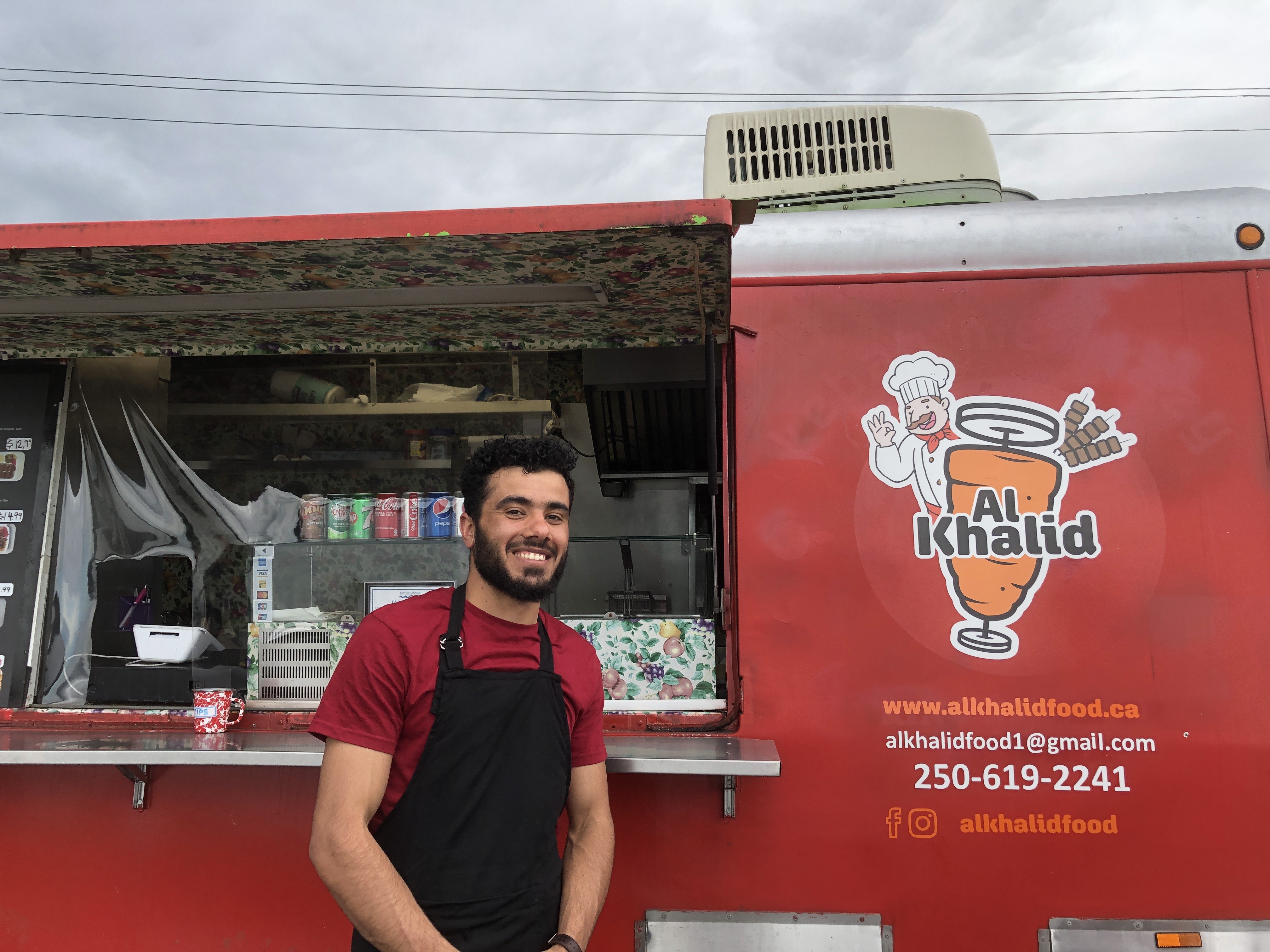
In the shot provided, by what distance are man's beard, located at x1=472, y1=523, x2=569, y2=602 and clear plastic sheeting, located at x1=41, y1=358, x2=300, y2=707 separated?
1.68 metres

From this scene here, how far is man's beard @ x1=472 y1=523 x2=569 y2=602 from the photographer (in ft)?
5.71

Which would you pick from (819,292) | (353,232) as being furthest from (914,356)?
(353,232)

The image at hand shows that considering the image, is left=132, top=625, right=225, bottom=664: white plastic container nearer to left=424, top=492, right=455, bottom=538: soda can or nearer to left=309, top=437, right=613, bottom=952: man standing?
left=424, top=492, right=455, bottom=538: soda can

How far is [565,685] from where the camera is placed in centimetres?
183

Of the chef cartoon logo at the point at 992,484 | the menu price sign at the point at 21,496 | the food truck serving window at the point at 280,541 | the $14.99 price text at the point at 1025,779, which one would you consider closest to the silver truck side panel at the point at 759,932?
the $14.99 price text at the point at 1025,779

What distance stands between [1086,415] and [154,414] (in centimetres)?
333

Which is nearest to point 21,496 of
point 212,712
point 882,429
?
point 212,712

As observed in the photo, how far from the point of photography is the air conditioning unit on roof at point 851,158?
9.16ft

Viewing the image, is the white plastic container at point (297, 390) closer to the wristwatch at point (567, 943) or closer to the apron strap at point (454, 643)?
the apron strap at point (454, 643)

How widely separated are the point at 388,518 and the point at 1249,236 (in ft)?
9.49

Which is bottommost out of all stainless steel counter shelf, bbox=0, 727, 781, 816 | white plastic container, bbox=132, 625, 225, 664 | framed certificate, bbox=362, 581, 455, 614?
stainless steel counter shelf, bbox=0, 727, 781, 816

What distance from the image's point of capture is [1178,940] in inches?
87.5

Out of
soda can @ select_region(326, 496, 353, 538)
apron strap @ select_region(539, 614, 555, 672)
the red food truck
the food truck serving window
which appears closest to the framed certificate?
the food truck serving window

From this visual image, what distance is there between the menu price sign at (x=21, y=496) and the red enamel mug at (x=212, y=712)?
768mm
